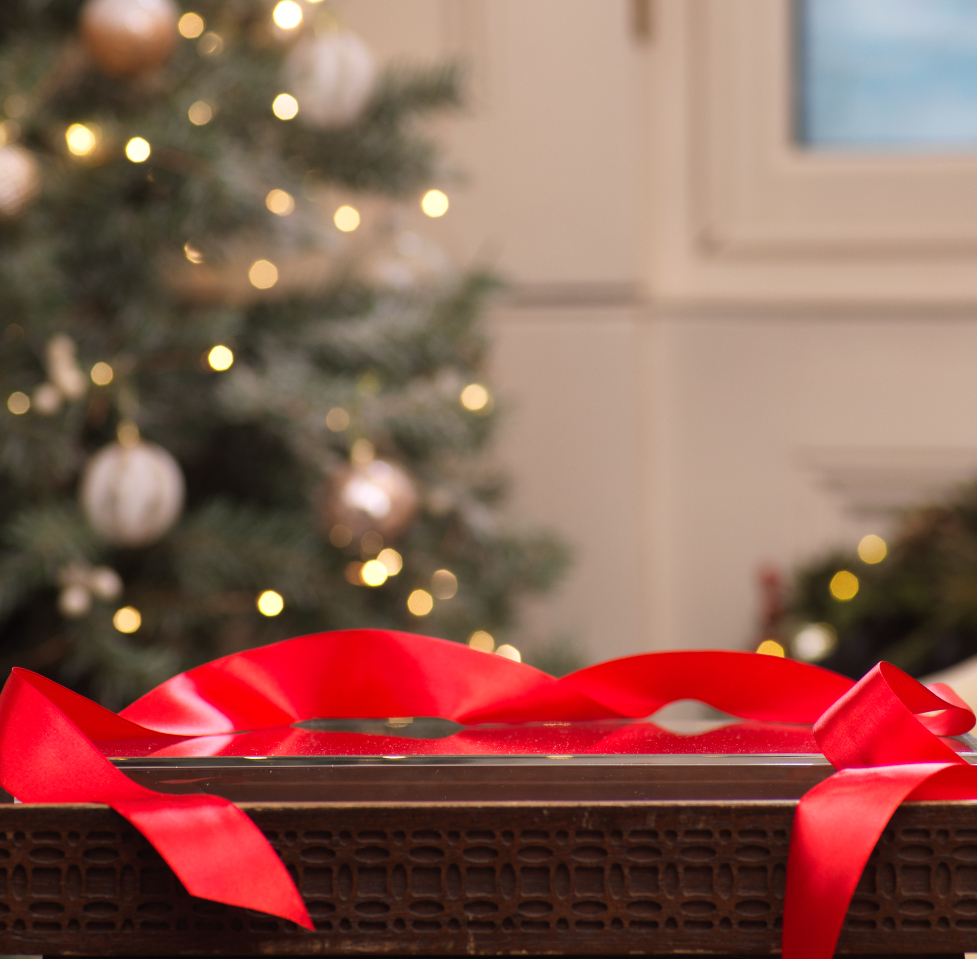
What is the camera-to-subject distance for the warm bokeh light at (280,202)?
0.76 meters

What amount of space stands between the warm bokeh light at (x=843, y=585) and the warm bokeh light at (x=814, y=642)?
34 millimetres

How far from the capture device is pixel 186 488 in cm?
82

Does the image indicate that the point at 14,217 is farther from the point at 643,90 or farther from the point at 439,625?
the point at 643,90

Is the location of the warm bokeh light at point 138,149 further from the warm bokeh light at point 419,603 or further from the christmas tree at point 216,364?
the warm bokeh light at point 419,603

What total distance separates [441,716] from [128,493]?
0.39m

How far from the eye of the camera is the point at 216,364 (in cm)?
69

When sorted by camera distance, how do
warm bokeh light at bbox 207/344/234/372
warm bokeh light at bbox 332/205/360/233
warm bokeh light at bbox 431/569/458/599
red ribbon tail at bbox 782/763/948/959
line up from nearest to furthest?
red ribbon tail at bbox 782/763/948/959
warm bokeh light at bbox 207/344/234/372
warm bokeh light at bbox 431/569/458/599
warm bokeh light at bbox 332/205/360/233

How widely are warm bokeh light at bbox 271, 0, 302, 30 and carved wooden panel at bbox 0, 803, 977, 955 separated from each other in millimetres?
684

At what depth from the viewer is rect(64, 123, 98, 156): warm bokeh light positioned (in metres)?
0.64

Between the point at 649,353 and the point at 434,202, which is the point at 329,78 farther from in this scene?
the point at 649,353

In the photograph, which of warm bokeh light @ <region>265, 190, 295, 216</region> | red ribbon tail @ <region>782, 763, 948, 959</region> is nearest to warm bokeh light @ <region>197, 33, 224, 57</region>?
warm bokeh light @ <region>265, 190, 295, 216</region>

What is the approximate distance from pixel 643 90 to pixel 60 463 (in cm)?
81

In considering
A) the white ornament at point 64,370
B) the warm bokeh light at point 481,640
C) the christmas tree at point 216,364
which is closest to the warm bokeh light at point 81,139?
the christmas tree at point 216,364

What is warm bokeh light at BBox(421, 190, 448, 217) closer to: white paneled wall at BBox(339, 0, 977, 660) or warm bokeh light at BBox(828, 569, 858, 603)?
white paneled wall at BBox(339, 0, 977, 660)
